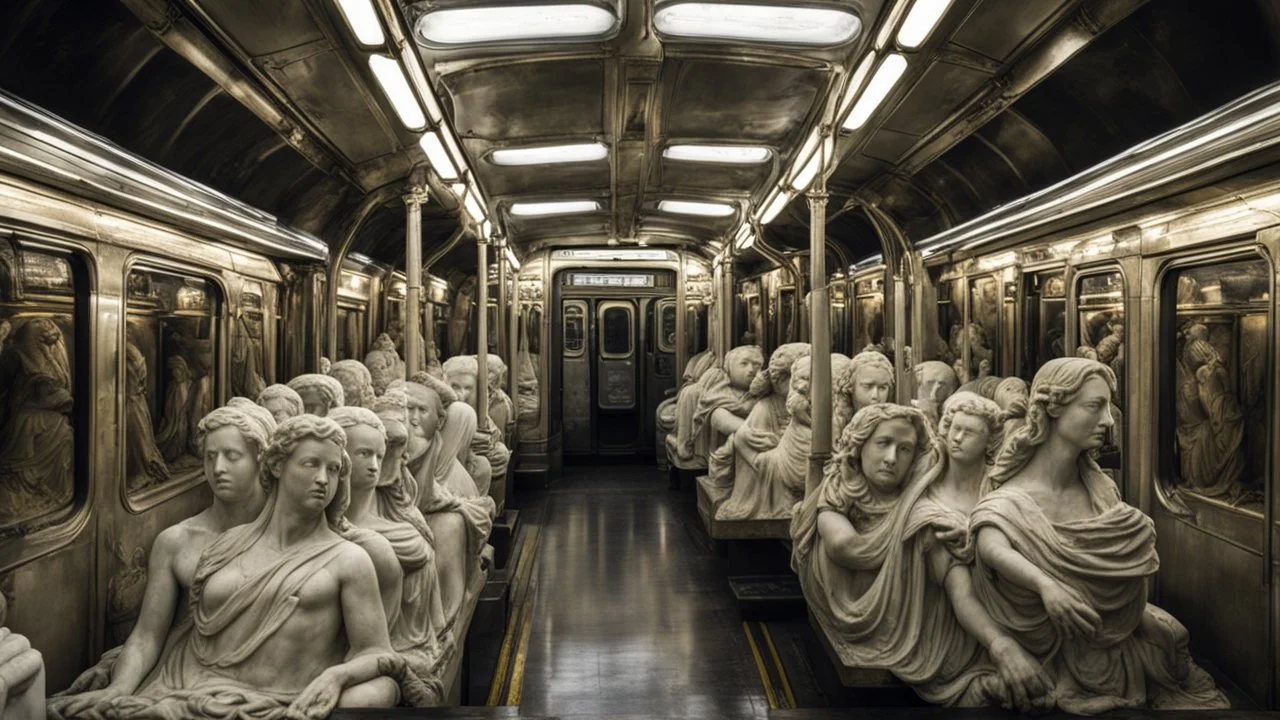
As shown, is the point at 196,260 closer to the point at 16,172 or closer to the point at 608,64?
the point at 16,172

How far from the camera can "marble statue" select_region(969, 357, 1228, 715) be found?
3.38 metres

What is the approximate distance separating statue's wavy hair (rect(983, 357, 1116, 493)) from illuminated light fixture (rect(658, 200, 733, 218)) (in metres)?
6.54

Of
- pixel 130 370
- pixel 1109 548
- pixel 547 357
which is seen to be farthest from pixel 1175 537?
pixel 547 357

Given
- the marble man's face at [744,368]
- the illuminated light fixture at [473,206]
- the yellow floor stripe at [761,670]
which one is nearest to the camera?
the yellow floor stripe at [761,670]

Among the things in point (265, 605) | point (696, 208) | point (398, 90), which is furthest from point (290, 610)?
point (696, 208)

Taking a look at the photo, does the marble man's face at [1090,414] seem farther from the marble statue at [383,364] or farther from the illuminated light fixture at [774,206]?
the marble statue at [383,364]

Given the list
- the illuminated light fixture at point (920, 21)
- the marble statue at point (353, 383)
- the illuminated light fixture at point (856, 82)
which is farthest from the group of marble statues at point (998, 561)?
the marble statue at point (353, 383)

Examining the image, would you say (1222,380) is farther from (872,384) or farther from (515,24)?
(515,24)

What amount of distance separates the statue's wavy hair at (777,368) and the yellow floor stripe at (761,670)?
215cm

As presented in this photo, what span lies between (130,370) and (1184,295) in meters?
5.20

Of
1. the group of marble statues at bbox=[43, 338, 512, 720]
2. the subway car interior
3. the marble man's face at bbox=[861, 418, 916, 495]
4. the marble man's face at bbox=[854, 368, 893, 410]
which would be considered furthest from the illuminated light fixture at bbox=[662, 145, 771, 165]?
the group of marble statues at bbox=[43, 338, 512, 720]

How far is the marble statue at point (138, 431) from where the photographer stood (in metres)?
4.36

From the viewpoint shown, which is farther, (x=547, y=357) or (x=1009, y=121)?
(x=547, y=357)

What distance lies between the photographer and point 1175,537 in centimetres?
469
